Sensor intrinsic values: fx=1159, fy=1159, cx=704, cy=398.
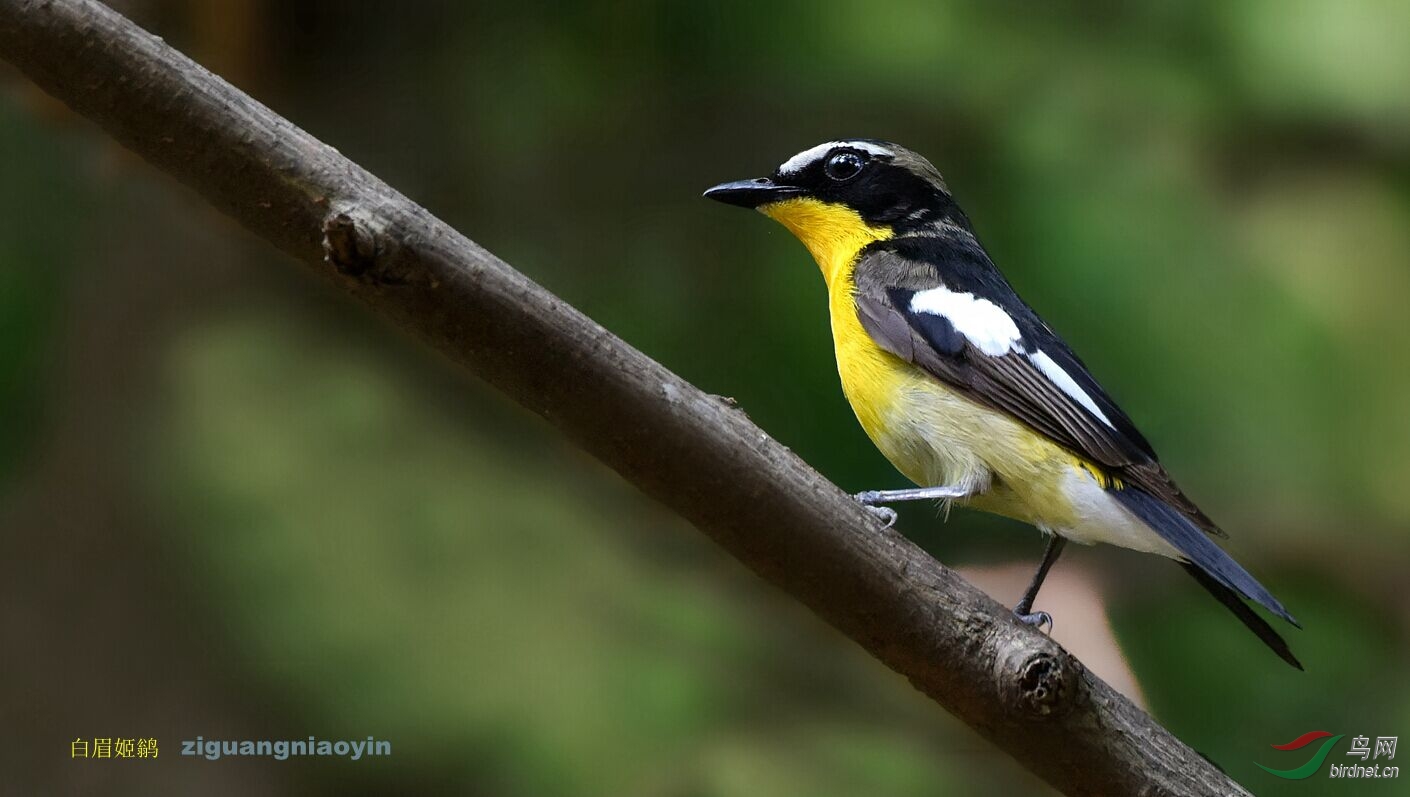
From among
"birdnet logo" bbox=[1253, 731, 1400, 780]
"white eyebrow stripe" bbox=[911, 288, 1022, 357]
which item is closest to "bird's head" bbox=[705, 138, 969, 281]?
"white eyebrow stripe" bbox=[911, 288, 1022, 357]

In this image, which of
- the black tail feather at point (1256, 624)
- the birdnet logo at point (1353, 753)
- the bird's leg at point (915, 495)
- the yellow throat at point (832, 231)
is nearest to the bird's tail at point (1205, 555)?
the black tail feather at point (1256, 624)

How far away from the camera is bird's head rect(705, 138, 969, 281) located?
1.10m

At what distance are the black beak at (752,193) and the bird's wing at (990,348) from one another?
10 centimetres

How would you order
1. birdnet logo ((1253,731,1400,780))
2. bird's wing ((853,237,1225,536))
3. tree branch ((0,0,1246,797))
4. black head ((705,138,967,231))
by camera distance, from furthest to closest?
birdnet logo ((1253,731,1400,780))
black head ((705,138,967,231))
bird's wing ((853,237,1225,536))
tree branch ((0,0,1246,797))

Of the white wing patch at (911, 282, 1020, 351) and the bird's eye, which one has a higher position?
the bird's eye

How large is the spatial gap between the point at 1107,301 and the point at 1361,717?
0.60 m

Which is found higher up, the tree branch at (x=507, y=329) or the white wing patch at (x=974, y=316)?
the white wing patch at (x=974, y=316)

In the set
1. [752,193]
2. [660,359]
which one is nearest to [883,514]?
[752,193]

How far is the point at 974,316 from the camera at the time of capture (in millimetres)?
1053

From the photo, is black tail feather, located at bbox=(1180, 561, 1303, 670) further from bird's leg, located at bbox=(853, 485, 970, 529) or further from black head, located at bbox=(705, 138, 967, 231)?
black head, located at bbox=(705, 138, 967, 231)

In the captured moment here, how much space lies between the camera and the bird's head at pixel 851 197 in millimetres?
1103

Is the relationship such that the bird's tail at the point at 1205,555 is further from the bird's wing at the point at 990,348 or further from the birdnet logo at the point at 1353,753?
the birdnet logo at the point at 1353,753

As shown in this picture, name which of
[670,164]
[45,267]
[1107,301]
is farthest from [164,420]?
[1107,301]

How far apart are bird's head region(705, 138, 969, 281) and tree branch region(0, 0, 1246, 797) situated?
38cm
